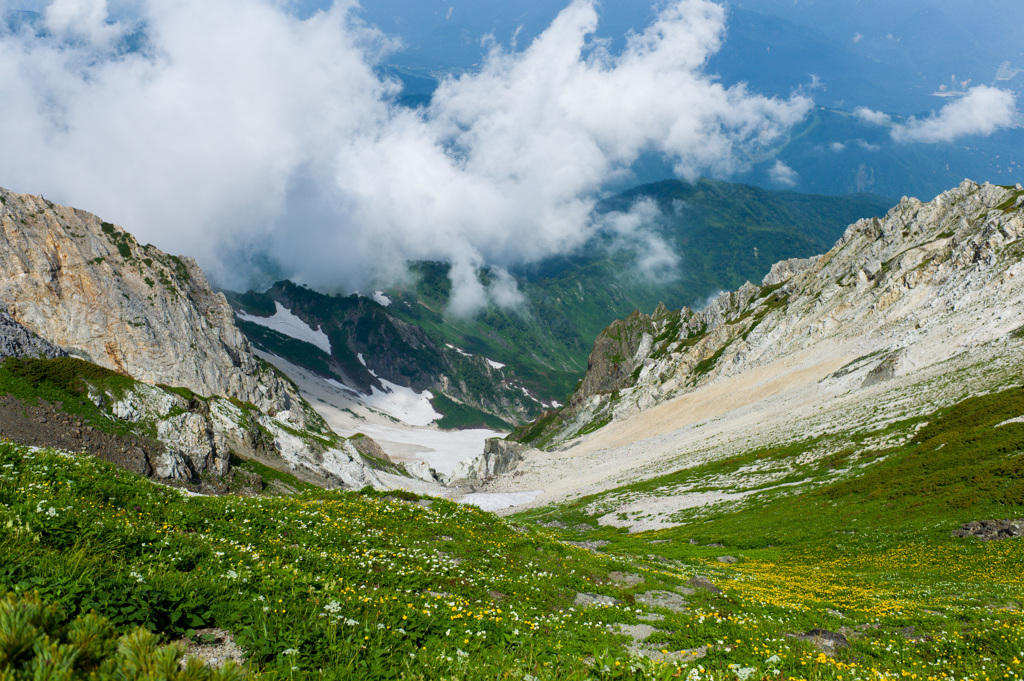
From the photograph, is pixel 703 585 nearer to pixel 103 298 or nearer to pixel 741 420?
pixel 741 420

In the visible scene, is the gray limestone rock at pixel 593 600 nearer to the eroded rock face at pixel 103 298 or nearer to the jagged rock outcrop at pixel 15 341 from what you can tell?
the jagged rock outcrop at pixel 15 341

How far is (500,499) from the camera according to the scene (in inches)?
3905

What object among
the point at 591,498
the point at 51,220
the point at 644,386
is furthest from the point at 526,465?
the point at 51,220

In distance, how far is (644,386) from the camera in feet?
652

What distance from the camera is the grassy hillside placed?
7785 millimetres

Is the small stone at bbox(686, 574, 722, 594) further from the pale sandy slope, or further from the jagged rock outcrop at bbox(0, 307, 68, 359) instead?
the jagged rock outcrop at bbox(0, 307, 68, 359)

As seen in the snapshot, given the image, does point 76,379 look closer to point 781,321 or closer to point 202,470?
point 202,470

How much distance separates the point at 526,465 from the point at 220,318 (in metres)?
123

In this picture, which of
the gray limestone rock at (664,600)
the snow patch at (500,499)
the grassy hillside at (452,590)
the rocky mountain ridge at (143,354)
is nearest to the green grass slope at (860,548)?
the grassy hillside at (452,590)

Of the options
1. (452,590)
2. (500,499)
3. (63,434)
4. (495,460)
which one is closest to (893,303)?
(500,499)

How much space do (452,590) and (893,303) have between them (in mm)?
143781

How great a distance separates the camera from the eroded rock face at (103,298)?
411ft

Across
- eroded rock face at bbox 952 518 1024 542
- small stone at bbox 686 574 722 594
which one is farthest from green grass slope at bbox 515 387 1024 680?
eroded rock face at bbox 952 518 1024 542

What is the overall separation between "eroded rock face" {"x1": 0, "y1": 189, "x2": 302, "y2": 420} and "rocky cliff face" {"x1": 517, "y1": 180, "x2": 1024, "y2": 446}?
437 ft
